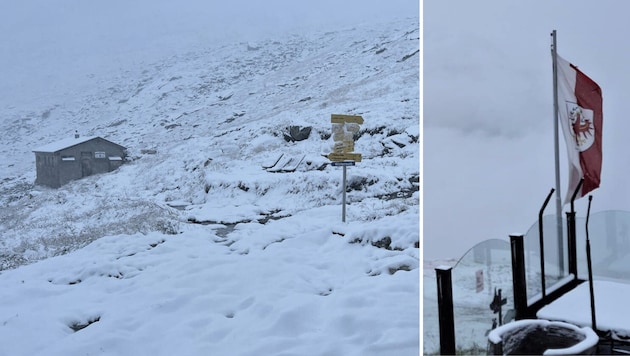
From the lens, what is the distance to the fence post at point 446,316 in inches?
98.6

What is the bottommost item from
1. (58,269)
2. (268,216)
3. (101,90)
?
(58,269)

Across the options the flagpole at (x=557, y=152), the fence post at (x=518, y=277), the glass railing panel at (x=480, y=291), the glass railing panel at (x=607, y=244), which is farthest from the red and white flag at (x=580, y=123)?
the glass railing panel at (x=480, y=291)

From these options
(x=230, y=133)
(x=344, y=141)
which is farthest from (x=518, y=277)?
(x=230, y=133)

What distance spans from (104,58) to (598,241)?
212 centimetres

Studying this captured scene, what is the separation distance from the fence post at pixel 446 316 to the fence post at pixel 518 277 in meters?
0.24

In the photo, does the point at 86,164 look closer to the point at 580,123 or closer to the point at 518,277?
the point at 518,277

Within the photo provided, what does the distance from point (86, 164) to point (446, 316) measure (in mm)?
1538

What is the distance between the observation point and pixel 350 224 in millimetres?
2885

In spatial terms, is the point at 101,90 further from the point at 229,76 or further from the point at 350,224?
the point at 350,224

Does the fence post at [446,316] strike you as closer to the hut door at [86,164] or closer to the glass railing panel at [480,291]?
the glass railing panel at [480,291]

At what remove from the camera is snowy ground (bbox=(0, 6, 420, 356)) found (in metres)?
2.50

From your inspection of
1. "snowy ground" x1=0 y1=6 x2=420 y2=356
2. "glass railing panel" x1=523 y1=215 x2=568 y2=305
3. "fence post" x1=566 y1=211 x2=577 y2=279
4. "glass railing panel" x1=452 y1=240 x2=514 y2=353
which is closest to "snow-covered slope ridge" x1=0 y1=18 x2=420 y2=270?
"snowy ground" x1=0 y1=6 x2=420 y2=356

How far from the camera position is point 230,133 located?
2.85m

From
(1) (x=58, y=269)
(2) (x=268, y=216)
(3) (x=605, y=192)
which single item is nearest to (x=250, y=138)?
(2) (x=268, y=216)
